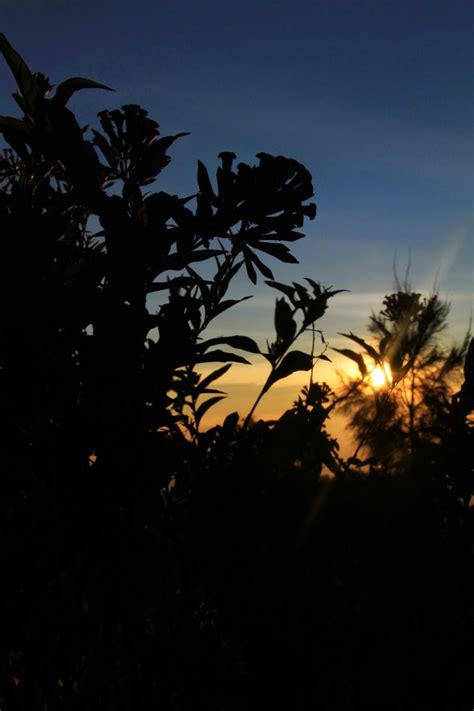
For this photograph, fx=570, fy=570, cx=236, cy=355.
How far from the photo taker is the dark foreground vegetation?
1.41m

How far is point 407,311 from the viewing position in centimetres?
292

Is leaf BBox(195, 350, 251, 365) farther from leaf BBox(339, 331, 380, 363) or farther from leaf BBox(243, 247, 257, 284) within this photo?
leaf BBox(339, 331, 380, 363)

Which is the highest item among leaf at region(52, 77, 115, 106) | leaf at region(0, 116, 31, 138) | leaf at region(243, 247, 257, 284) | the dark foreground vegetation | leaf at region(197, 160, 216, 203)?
leaf at region(52, 77, 115, 106)

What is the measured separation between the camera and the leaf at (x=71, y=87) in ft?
5.22

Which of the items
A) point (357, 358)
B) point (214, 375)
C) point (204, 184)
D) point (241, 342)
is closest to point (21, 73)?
point (204, 184)

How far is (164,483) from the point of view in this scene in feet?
4.95

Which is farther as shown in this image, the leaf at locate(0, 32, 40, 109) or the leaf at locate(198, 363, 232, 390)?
the leaf at locate(198, 363, 232, 390)

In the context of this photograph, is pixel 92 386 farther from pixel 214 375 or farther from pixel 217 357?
pixel 214 375

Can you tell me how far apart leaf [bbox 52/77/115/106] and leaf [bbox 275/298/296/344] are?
999mm

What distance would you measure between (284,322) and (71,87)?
1103 millimetres

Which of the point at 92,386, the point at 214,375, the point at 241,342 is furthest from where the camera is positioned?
the point at 214,375

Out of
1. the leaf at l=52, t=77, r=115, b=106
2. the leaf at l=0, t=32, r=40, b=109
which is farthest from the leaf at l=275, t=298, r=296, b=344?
the leaf at l=0, t=32, r=40, b=109

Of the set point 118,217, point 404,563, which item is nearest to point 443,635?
point 404,563

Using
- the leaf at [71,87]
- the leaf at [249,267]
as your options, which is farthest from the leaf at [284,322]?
the leaf at [71,87]
